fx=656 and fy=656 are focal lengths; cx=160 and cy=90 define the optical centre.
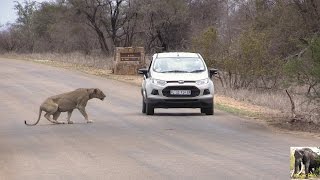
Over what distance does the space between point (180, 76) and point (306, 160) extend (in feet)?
44.1

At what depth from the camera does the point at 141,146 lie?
11.7m

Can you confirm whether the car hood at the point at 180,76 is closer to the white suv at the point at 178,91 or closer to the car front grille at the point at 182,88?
the white suv at the point at 178,91

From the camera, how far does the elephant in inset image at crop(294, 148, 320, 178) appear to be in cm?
454

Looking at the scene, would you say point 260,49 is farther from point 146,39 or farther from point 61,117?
point 146,39

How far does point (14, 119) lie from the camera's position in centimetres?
1725

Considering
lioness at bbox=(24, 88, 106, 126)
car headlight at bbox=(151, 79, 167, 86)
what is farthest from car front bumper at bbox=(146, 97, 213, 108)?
lioness at bbox=(24, 88, 106, 126)

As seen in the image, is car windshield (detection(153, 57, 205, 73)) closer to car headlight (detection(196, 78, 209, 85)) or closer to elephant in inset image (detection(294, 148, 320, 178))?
car headlight (detection(196, 78, 209, 85))

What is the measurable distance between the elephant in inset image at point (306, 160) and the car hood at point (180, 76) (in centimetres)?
1321

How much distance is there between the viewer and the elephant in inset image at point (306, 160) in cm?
454

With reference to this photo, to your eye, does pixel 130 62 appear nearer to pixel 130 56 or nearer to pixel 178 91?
pixel 130 56

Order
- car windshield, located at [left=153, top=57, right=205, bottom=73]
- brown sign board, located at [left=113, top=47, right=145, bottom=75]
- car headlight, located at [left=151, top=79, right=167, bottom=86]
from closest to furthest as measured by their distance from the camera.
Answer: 1. car headlight, located at [left=151, top=79, right=167, bottom=86]
2. car windshield, located at [left=153, top=57, right=205, bottom=73]
3. brown sign board, located at [left=113, top=47, right=145, bottom=75]

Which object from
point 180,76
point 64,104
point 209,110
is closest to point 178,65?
point 180,76

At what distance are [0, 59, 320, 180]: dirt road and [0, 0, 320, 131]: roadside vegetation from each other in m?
1.93

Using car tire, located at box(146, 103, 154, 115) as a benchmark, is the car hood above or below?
above
